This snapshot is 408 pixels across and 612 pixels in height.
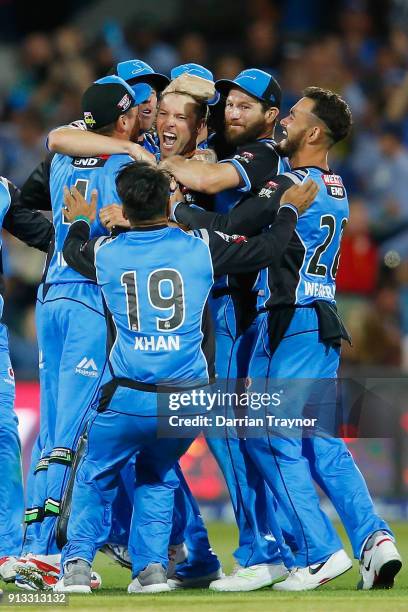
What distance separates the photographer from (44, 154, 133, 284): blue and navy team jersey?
7.80 metres

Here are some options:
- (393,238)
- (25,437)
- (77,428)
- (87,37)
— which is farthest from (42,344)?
(87,37)

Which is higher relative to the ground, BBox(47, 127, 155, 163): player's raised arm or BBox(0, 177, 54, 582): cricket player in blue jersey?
BBox(47, 127, 155, 163): player's raised arm

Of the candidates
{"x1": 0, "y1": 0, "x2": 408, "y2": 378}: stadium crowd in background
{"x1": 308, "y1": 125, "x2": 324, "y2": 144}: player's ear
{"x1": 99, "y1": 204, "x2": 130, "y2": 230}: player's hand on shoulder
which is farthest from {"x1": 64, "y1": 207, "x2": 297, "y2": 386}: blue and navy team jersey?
{"x1": 0, "y1": 0, "x2": 408, "y2": 378}: stadium crowd in background

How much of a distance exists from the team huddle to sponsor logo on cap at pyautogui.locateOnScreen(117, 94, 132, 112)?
0.02 meters

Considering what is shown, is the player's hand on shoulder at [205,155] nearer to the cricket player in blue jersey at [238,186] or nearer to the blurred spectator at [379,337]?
the cricket player in blue jersey at [238,186]

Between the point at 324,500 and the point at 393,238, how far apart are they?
3748 millimetres

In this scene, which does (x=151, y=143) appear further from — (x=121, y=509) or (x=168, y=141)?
(x=121, y=509)

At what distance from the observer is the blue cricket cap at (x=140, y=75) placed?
8.39 meters

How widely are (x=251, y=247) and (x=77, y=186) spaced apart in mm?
1281

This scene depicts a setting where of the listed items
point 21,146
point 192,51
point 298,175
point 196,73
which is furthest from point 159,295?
point 192,51

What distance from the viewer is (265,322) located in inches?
307

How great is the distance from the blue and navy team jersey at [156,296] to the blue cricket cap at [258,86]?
1.40 metres

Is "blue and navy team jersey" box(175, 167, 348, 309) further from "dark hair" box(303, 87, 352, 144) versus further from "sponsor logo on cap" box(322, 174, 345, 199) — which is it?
"dark hair" box(303, 87, 352, 144)

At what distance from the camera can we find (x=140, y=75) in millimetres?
8391
